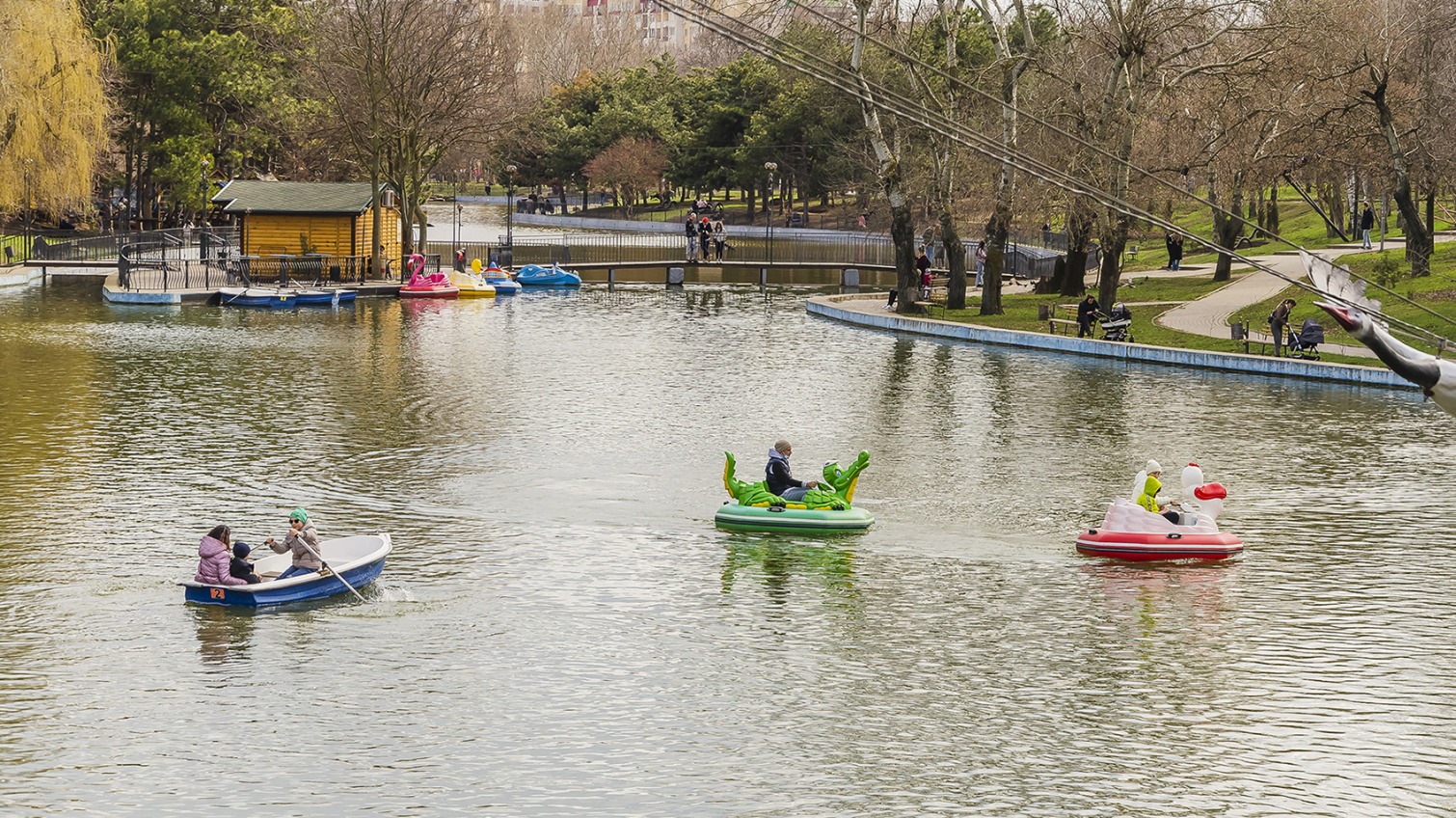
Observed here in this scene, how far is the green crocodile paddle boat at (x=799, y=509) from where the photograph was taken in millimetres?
24375

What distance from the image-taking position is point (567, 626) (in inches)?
782

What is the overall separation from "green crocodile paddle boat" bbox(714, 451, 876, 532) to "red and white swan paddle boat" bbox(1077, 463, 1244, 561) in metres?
3.38

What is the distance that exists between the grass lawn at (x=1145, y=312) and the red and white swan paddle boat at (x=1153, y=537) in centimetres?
1932

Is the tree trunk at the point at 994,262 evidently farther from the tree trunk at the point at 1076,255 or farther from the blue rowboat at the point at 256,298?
the blue rowboat at the point at 256,298

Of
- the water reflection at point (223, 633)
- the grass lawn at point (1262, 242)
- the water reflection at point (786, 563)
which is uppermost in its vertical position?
the grass lawn at point (1262, 242)

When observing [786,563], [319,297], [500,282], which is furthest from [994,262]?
[786,563]

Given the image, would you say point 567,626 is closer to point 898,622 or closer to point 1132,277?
point 898,622

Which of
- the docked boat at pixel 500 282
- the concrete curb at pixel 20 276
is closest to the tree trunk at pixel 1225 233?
the docked boat at pixel 500 282

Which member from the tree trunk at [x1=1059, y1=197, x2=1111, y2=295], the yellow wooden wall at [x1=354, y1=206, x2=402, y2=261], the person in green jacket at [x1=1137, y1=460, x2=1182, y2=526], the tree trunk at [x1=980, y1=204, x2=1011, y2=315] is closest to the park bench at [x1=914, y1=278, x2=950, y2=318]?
the tree trunk at [x1=980, y1=204, x2=1011, y2=315]

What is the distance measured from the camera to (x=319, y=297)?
59.1 metres

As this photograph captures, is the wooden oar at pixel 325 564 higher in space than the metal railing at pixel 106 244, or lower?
lower

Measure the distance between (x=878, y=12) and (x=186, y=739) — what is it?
39.3 meters

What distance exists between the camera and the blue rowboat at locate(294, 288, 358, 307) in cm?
5881

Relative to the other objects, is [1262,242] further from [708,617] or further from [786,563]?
[708,617]
